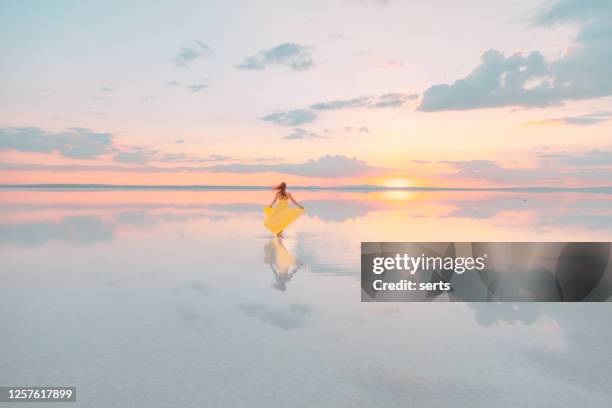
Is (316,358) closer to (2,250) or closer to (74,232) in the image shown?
(2,250)

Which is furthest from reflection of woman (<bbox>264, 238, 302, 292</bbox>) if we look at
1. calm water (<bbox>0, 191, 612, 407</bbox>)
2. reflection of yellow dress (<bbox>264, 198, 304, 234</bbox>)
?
reflection of yellow dress (<bbox>264, 198, 304, 234</bbox>)

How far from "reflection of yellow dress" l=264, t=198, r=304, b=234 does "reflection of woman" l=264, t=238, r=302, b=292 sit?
1.70 metres

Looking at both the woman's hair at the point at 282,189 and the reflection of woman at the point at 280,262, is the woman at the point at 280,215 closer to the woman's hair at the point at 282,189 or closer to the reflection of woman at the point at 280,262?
the woman's hair at the point at 282,189

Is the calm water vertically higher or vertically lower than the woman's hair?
lower

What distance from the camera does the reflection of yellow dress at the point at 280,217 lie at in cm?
1491

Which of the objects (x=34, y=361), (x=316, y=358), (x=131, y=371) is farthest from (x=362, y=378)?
(x=34, y=361)

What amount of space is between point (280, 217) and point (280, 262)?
15.9 ft

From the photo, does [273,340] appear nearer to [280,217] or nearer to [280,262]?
[280,262]

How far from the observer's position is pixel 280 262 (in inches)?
405

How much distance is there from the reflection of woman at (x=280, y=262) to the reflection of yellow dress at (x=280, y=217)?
5.58 feet

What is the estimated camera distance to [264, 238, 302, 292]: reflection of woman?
8.58m

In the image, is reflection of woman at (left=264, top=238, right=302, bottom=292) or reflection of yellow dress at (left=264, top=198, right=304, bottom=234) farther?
reflection of yellow dress at (left=264, top=198, right=304, bottom=234)

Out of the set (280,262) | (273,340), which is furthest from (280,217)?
(273,340)

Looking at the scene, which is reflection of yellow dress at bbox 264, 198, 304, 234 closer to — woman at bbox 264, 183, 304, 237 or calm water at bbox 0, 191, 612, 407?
woman at bbox 264, 183, 304, 237
